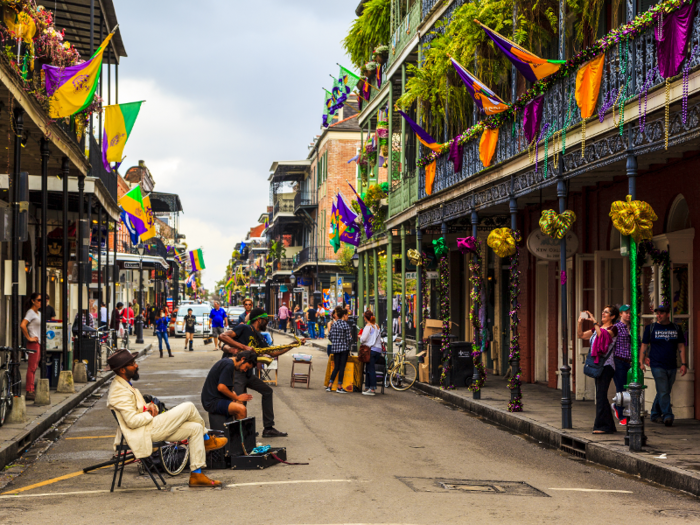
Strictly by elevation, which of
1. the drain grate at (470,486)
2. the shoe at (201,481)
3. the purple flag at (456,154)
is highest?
the purple flag at (456,154)

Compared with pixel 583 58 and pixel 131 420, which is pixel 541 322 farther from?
pixel 131 420

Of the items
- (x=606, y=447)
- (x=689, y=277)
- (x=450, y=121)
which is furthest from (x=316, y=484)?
(x=450, y=121)

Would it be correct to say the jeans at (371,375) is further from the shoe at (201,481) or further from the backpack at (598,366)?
the shoe at (201,481)

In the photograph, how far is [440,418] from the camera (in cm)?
1410

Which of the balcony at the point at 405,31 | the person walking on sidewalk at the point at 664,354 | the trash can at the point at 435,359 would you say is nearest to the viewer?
the person walking on sidewalk at the point at 664,354

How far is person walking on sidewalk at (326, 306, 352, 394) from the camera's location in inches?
688

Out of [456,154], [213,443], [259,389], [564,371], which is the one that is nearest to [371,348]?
[456,154]

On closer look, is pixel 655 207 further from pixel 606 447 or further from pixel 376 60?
pixel 376 60

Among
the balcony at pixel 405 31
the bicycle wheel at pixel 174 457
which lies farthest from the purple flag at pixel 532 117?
the balcony at pixel 405 31

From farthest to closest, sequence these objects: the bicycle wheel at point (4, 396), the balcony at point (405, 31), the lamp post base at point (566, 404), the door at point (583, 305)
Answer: the balcony at point (405, 31) → the door at point (583, 305) → the lamp post base at point (566, 404) → the bicycle wheel at point (4, 396)

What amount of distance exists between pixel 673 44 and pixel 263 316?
7903 mm

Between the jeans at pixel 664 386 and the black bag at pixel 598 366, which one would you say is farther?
the jeans at pixel 664 386

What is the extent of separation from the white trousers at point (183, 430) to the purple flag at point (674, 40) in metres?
6.06

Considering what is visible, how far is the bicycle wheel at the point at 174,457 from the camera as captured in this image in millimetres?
8648
